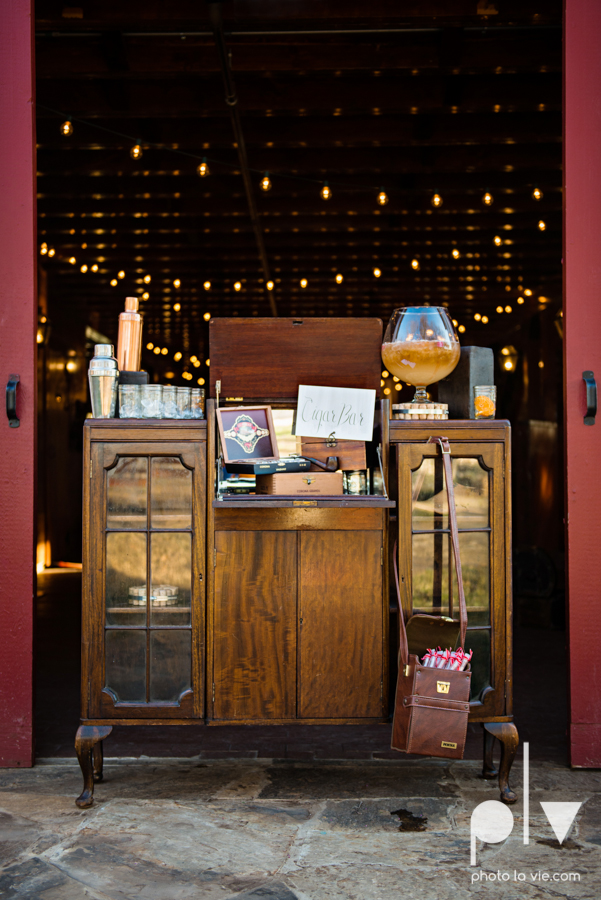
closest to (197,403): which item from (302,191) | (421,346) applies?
(421,346)

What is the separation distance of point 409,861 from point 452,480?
52.6 inches

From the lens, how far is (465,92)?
5.61 metres

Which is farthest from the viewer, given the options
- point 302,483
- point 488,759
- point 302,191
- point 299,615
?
point 302,191

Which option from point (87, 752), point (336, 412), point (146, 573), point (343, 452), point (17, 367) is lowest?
point (87, 752)

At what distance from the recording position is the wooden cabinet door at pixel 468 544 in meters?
3.01

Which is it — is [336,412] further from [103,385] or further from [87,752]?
[87,752]

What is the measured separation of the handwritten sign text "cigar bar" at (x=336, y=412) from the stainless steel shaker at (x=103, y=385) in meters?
0.76

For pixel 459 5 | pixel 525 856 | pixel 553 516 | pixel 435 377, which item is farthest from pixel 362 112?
pixel 553 516

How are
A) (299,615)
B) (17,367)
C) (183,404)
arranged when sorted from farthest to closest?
(17,367) < (183,404) < (299,615)

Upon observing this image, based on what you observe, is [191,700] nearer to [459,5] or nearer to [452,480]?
[452,480]

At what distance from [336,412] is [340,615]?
0.82 meters

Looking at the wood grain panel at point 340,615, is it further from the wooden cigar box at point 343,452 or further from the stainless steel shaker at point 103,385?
the stainless steel shaker at point 103,385

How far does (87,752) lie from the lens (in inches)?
115

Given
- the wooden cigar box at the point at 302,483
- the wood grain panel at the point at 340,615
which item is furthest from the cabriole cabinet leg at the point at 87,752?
the wooden cigar box at the point at 302,483
